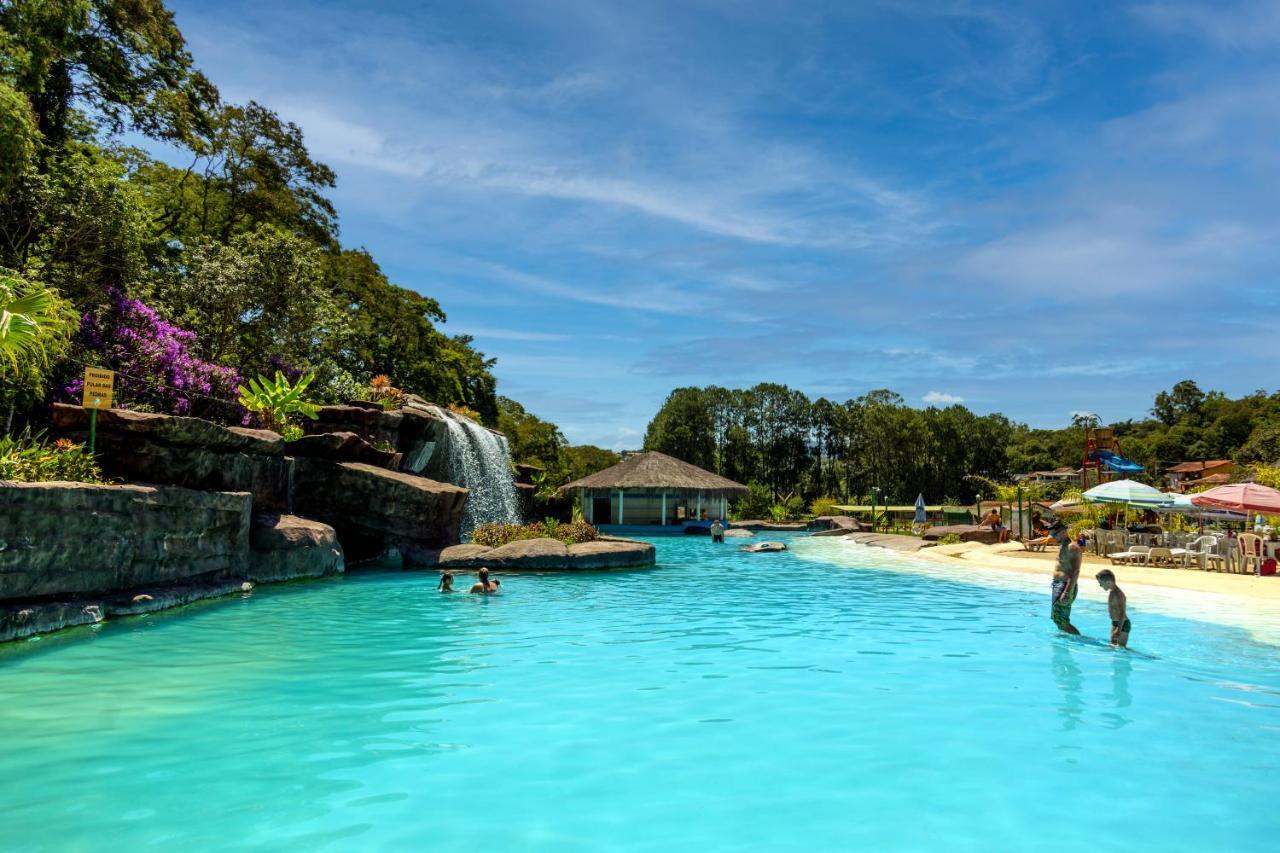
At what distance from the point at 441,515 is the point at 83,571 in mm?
9111

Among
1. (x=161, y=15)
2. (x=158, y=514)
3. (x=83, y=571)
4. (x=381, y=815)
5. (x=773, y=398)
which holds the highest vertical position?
(x=161, y=15)

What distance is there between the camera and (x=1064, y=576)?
9914 mm

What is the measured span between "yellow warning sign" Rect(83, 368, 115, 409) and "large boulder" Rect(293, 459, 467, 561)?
6371mm

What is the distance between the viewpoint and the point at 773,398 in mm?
60875

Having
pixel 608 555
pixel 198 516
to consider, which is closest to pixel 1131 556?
pixel 608 555

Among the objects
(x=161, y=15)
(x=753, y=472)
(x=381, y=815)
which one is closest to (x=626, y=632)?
(x=381, y=815)

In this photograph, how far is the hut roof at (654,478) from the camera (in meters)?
36.5

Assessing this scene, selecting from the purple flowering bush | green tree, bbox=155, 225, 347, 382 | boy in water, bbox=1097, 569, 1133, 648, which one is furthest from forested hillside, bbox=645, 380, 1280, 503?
boy in water, bbox=1097, 569, 1133, 648

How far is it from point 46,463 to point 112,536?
132 cm

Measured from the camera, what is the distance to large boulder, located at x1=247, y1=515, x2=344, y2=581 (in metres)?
15.0

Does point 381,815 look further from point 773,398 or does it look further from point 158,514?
point 773,398

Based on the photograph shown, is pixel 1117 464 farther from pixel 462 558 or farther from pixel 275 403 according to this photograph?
pixel 275 403

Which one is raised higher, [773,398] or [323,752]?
[773,398]

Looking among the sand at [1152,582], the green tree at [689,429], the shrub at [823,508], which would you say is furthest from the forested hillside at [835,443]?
the sand at [1152,582]
